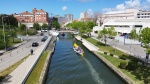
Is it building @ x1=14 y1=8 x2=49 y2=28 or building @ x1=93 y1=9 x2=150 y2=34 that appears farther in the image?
building @ x1=14 y1=8 x2=49 y2=28

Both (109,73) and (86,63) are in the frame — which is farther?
(86,63)

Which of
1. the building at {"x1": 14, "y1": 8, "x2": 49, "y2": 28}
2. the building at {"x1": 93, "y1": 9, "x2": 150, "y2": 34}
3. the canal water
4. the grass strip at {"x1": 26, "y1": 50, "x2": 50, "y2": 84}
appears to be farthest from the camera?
the building at {"x1": 14, "y1": 8, "x2": 49, "y2": 28}

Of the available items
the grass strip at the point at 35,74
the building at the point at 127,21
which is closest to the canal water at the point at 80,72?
the grass strip at the point at 35,74

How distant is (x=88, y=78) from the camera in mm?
33500

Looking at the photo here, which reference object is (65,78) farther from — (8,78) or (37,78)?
(8,78)

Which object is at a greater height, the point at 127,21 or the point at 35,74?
the point at 127,21

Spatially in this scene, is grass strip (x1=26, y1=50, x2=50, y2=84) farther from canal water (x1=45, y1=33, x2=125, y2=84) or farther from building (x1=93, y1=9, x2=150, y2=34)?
building (x1=93, y1=9, x2=150, y2=34)

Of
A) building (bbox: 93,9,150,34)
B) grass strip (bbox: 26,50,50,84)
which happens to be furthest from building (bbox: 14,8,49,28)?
grass strip (bbox: 26,50,50,84)

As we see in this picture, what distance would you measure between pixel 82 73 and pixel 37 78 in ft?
35.5

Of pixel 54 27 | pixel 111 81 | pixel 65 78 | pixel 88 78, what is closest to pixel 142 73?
pixel 111 81

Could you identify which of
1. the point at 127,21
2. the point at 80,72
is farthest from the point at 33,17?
the point at 80,72

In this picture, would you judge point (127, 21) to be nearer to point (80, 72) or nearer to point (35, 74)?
point (80, 72)

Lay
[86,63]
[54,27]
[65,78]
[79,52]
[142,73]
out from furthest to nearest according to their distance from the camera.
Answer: [54,27], [79,52], [86,63], [65,78], [142,73]

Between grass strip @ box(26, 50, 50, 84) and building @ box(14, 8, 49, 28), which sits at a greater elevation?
building @ box(14, 8, 49, 28)
